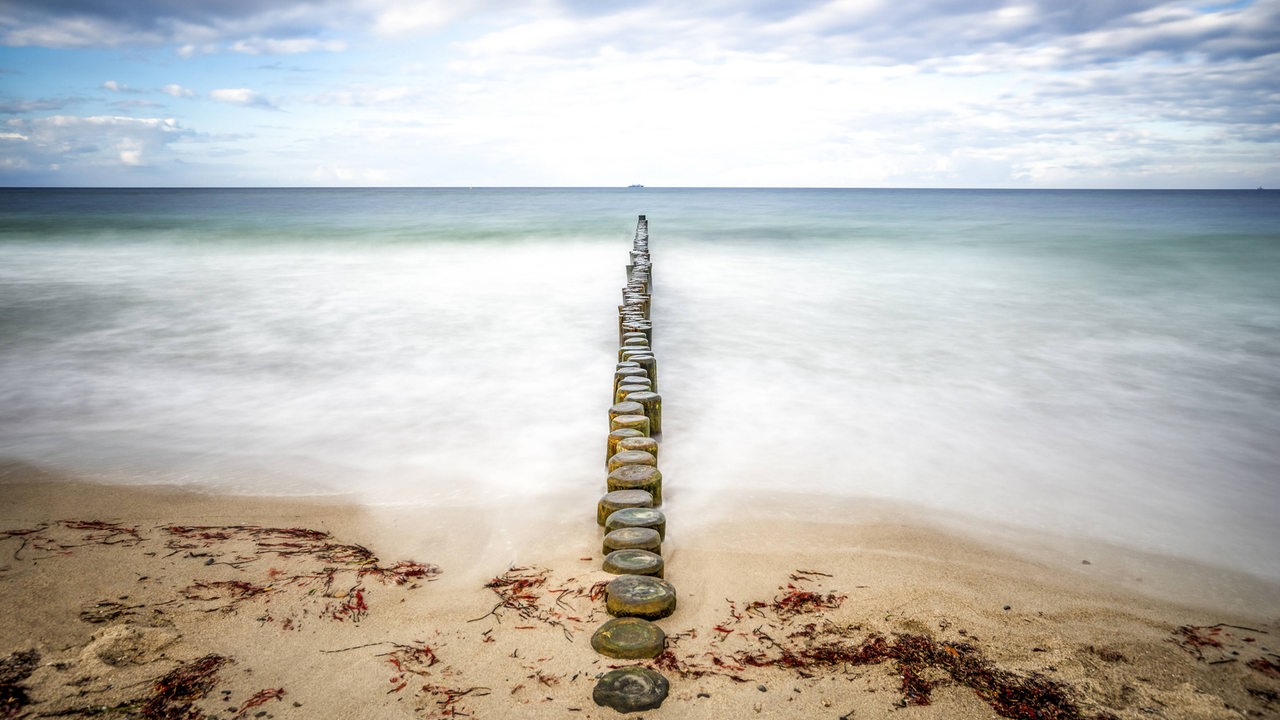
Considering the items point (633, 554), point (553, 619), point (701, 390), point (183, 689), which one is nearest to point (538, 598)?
point (553, 619)

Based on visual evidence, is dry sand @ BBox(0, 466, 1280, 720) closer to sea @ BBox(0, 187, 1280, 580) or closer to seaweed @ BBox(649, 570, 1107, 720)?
seaweed @ BBox(649, 570, 1107, 720)

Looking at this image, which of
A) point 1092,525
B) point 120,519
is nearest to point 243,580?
point 120,519

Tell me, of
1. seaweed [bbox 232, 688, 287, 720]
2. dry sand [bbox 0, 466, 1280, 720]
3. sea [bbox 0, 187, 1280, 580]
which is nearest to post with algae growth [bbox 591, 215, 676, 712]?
dry sand [bbox 0, 466, 1280, 720]

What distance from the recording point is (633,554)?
2.93 meters

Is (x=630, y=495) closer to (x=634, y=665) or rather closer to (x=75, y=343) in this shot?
(x=634, y=665)

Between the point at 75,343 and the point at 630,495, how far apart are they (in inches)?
318

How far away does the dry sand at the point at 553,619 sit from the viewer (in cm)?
230

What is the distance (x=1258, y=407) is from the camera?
6.12 meters

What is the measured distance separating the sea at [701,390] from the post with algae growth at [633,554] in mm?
415

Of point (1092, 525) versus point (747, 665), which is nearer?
point (747, 665)

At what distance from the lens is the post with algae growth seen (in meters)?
2.30

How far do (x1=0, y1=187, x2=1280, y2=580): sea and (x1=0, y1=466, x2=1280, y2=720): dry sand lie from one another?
0.44 m

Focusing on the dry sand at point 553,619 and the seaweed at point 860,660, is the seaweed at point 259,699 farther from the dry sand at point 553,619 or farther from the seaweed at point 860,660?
the seaweed at point 860,660

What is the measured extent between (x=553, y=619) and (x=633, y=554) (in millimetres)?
417
